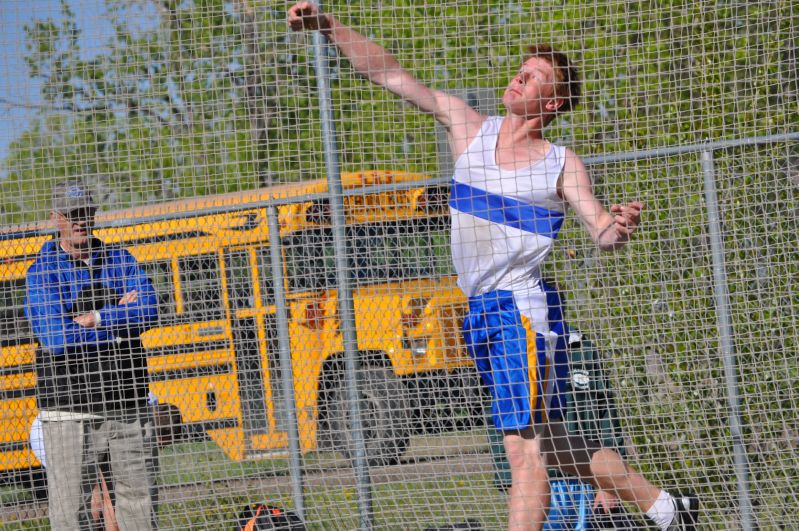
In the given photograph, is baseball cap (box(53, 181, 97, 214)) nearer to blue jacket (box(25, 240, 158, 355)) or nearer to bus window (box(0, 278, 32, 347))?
blue jacket (box(25, 240, 158, 355))

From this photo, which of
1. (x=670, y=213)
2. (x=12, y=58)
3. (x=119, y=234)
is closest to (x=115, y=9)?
(x=12, y=58)

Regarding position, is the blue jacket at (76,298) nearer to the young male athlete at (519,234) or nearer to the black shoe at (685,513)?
the young male athlete at (519,234)

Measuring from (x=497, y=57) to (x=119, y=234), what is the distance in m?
2.50

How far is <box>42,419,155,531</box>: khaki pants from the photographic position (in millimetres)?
4297

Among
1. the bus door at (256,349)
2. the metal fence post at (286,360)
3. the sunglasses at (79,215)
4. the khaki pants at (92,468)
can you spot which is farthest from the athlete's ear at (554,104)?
the khaki pants at (92,468)

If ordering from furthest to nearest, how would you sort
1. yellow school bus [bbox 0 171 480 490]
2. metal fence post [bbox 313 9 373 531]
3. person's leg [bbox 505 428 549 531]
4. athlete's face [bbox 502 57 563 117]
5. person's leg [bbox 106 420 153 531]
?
yellow school bus [bbox 0 171 480 490]
person's leg [bbox 106 420 153 531]
metal fence post [bbox 313 9 373 531]
athlete's face [bbox 502 57 563 117]
person's leg [bbox 505 428 549 531]

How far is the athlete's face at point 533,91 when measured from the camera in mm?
3840

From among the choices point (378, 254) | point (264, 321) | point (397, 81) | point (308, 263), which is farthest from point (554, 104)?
point (264, 321)

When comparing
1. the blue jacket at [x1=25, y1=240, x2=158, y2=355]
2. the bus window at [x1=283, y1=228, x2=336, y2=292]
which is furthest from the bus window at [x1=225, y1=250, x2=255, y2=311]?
the blue jacket at [x1=25, y1=240, x2=158, y2=355]

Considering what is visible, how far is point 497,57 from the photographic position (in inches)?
227

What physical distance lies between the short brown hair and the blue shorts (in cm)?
77

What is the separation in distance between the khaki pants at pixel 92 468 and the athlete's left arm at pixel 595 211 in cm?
220

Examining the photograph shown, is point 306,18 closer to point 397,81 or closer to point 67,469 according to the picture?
point 397,81

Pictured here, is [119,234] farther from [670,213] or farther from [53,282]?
[670,213]
